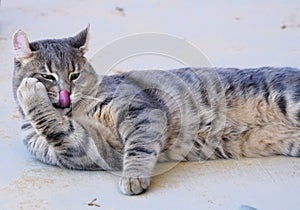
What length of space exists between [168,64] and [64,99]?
156 cm

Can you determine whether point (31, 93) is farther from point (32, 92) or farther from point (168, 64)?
point (168, 64)

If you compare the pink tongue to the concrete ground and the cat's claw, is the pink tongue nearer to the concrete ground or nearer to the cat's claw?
the cat's claw

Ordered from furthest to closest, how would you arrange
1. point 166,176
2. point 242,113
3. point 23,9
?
point 23,9
point 242,113
point 166,176

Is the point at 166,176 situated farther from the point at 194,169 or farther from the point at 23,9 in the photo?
the point at 23,9

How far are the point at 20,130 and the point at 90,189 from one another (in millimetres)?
589

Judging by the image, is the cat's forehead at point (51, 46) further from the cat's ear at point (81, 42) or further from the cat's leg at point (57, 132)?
the cat's leg at point (57, 132)

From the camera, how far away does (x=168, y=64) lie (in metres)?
4.34

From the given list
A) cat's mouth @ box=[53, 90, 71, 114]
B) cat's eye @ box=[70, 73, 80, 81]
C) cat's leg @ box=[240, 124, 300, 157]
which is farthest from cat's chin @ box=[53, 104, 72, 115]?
cat's leg @ box=[240, 124, 300, 157]

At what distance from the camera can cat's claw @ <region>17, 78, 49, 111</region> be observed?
9.35 ft

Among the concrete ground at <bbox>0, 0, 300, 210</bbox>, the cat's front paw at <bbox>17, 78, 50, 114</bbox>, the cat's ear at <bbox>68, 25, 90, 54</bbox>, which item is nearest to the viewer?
the concrete ground at <bbox>0, 0, 300, 210</bbox>

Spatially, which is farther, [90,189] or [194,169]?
[194,169]

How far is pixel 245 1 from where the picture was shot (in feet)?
19.6

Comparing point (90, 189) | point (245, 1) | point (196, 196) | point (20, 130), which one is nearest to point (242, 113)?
point (196, 196)

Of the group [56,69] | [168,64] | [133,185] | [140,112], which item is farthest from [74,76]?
[168,64]
